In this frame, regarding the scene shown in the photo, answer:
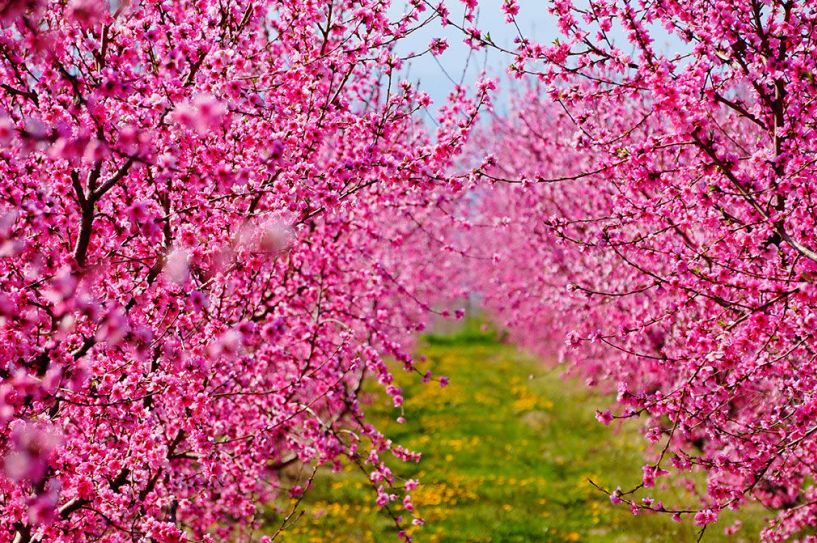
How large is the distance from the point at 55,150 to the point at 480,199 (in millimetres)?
36533

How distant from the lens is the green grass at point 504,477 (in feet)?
33.4

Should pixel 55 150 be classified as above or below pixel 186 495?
above

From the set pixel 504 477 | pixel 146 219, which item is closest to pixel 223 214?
pixel 146 219

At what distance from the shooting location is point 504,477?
13273 mm

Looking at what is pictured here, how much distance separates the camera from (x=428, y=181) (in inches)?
232

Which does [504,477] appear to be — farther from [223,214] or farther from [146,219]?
[146,219]

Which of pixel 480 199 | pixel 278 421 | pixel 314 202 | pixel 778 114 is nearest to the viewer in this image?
pixel 778 114

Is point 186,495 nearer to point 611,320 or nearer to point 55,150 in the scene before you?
point 55,150

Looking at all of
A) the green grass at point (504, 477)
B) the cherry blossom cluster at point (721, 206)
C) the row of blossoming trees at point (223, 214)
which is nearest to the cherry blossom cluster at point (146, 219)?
the row of blossoming trees at point (223, 214)

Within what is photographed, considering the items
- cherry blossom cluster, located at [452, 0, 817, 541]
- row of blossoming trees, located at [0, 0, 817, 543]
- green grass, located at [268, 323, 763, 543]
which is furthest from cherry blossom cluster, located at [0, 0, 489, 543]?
green grass, located at [268, 323, 763, 543]

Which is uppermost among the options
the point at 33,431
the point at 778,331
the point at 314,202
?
the point at 314,202

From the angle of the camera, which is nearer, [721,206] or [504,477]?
[721,206]

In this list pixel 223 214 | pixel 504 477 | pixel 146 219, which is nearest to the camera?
pixel 146 219

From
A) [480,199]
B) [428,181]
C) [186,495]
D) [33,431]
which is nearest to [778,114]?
[428,181]
